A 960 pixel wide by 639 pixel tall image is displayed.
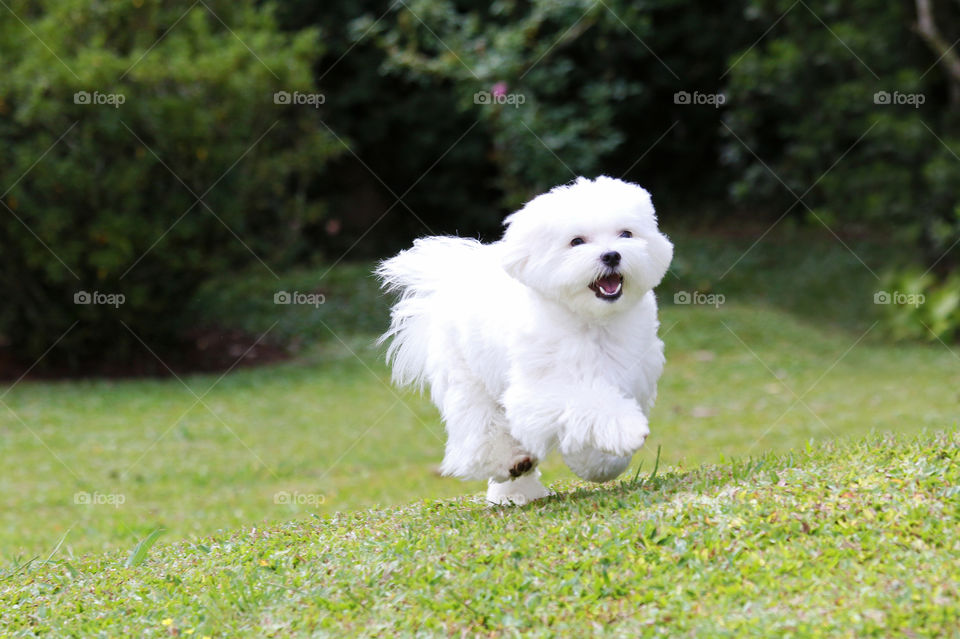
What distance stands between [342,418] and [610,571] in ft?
25.8

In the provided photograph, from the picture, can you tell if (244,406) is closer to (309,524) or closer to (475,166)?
(309,524)

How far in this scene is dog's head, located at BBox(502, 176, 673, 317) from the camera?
489 cm

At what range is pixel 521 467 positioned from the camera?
5.42m

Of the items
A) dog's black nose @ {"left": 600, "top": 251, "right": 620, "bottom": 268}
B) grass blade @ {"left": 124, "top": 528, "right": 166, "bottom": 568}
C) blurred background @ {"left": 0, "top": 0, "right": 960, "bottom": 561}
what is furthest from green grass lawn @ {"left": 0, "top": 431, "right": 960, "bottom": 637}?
blurred background @ {"left": 0, "top": 0, "right": 960, "bottom": 561}

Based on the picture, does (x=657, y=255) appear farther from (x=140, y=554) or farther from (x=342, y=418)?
(x=342, y=418)

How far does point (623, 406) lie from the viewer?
495 cm

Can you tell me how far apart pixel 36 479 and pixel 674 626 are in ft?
25.0

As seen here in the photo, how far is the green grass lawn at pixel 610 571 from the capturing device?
4145mm

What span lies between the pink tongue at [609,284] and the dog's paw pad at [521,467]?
0.92 m

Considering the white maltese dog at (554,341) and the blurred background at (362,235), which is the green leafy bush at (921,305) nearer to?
the blurred background at (362,235)

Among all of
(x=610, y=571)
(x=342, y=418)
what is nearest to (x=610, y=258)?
(x=610, y=571)

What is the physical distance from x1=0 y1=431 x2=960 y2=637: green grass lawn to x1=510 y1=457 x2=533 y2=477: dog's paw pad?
0.57 ft

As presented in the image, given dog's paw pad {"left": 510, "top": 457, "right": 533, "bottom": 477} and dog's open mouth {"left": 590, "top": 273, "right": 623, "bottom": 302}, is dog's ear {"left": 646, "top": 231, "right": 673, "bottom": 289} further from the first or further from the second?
dog's paw pad {"left": 510, "top": 457, "right": 533, "bottom": 477}

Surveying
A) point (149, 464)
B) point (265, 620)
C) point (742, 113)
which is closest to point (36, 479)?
point (149, 464)
